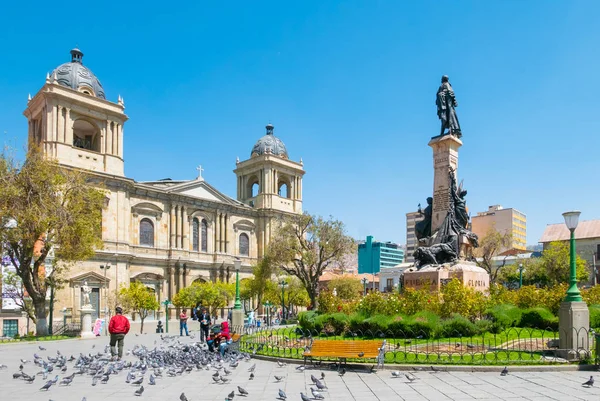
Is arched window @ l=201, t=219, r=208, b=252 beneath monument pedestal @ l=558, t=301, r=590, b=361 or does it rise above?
above

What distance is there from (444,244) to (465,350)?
623 cm

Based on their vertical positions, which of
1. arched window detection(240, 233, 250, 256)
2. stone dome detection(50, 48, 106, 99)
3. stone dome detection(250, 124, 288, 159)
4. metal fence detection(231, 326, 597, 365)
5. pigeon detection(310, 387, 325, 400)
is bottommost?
metal fence detection(231, 326, 597, 365)

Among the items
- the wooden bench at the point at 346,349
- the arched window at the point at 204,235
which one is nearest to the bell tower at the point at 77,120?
the arched window at the point at 204,235

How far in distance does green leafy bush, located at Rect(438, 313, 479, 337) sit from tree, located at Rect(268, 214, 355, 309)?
2656 cm

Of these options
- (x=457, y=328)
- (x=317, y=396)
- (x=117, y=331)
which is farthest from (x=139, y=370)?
(x=457, y=328)

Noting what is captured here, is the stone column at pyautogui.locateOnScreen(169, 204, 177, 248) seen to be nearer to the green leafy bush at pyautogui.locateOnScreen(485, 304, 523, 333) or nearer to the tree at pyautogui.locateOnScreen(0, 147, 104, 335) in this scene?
the tree at pyautogui.locateOnScreen(0, 147, 104, 335)

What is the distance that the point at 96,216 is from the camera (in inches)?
1117

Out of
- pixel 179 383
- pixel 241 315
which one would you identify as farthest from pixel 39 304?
pixel 179 383

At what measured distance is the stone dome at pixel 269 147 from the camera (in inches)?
2510

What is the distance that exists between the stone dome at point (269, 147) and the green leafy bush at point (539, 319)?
156ft

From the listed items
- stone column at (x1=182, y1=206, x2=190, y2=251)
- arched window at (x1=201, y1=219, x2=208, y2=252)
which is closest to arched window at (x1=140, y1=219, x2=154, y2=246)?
stone column at (x1=182, y1=206, x2=190, y2=251)

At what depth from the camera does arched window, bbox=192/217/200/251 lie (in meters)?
54.2

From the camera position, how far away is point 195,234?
A: 5459 centimetres

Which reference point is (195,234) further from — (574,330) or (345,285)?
(574,330)
